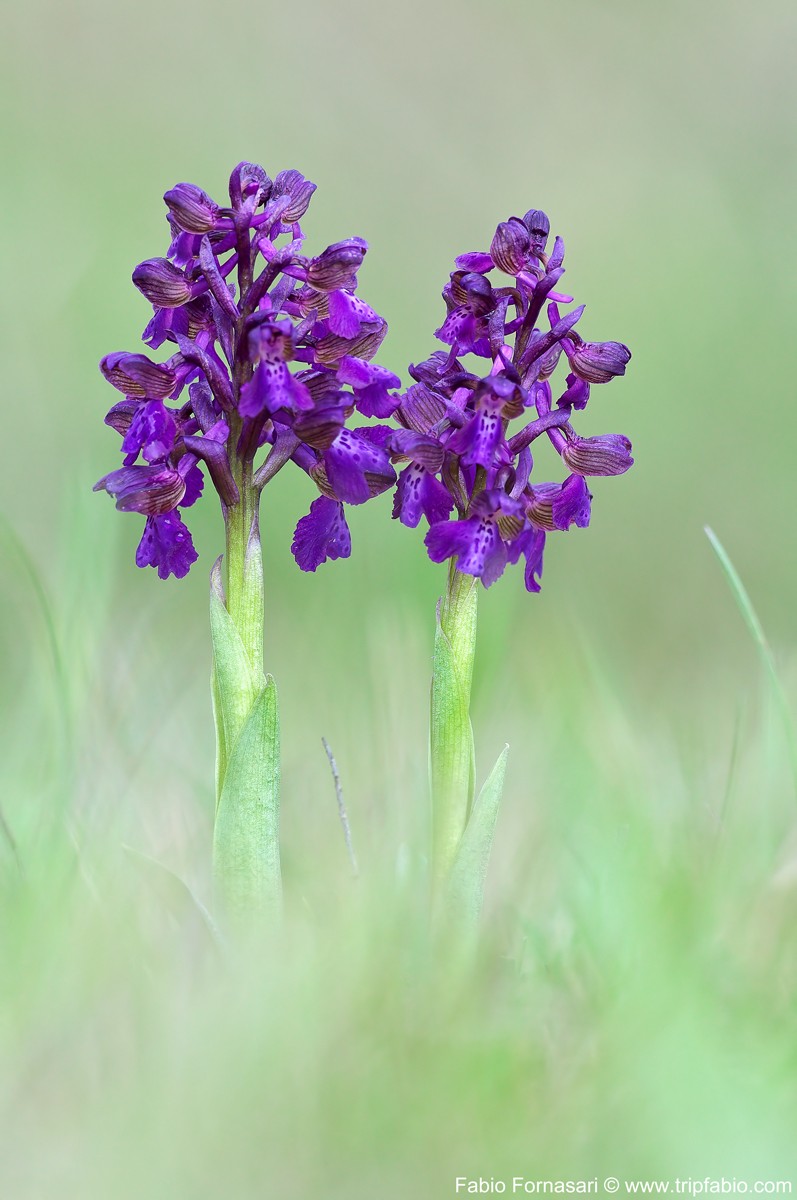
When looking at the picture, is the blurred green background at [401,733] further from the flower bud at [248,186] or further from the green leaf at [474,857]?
the flower bud at [248,186]

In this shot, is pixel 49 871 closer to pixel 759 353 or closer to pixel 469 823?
pixel 469 823

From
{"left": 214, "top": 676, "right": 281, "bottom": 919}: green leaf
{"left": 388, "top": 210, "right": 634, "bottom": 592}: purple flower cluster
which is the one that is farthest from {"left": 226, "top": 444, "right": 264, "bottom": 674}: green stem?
{"left": 388, "top": 210, "right": 634, "bottom": 592}: purple flower cluster

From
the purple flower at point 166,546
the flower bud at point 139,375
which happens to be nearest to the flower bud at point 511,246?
the flower bud at point 139,375

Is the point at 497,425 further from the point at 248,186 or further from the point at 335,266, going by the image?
the point at 248,186

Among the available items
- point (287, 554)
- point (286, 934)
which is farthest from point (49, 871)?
point (287, 554)

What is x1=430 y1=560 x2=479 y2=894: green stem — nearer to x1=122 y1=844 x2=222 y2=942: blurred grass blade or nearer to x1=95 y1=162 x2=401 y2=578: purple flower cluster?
x1=95 y1=162 x2=401 y2=578: purple flower cluster

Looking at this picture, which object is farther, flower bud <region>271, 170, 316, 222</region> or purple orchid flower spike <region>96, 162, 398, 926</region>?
flower bud <region>271, 170, 316, 222</region>
